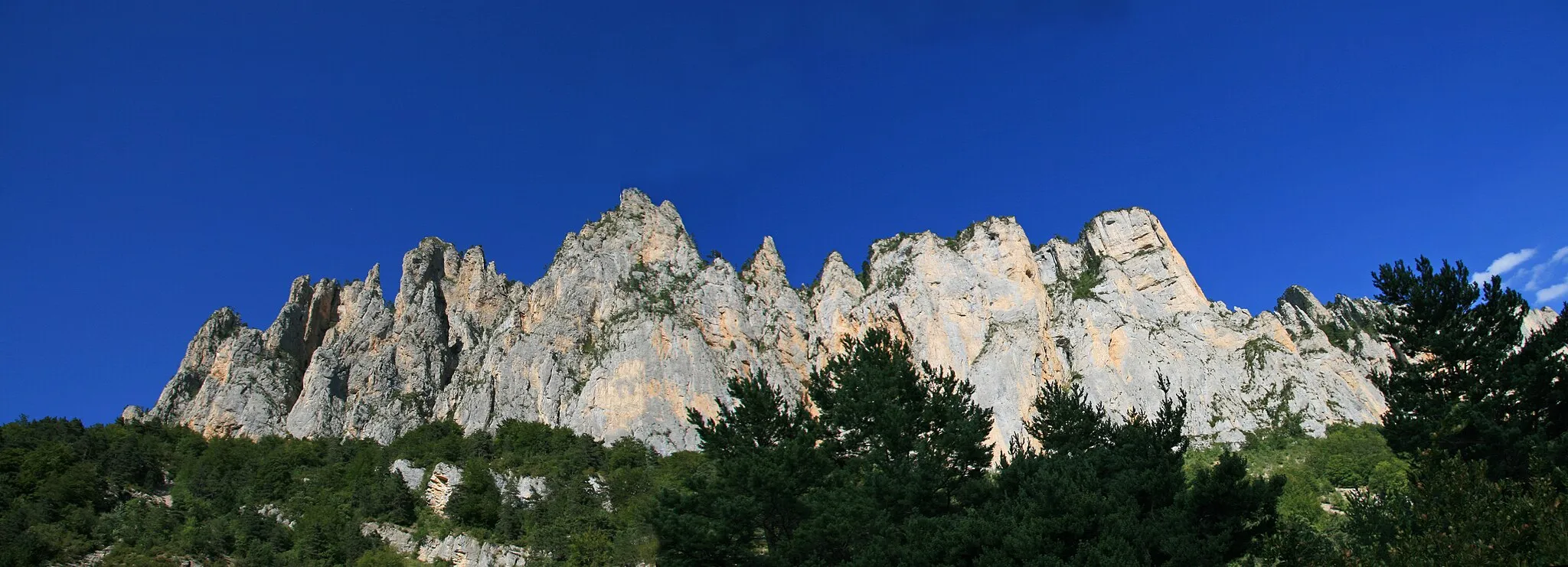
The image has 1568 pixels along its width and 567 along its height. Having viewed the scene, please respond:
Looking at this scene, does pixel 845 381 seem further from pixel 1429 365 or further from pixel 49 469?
pixel 49 469

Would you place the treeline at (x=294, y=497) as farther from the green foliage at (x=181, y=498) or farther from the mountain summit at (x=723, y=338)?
the mountain summit at (x=723, y=338)

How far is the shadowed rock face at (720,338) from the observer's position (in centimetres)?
6300

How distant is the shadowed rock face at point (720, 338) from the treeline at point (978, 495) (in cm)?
1187

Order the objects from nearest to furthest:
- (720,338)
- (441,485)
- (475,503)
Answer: (475,503), (441,485), (720,338)

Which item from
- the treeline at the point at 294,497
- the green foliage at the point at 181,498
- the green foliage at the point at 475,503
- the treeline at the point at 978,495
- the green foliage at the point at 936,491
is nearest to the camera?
the treeline at the point at 978,495

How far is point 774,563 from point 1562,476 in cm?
2051

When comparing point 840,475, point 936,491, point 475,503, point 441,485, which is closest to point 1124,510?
point 936,491

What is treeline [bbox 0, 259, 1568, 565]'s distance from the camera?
2169cm

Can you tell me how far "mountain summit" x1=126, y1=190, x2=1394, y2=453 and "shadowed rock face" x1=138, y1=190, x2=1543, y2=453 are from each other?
184 mm

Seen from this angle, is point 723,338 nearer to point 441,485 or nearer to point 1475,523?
point 441,485

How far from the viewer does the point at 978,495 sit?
2811 cm

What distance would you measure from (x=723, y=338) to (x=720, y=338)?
230 millimetres

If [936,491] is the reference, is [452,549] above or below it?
above

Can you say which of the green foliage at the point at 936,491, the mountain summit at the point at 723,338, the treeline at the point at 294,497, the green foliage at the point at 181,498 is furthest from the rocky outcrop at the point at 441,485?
the green foliage at the point at 936,491
